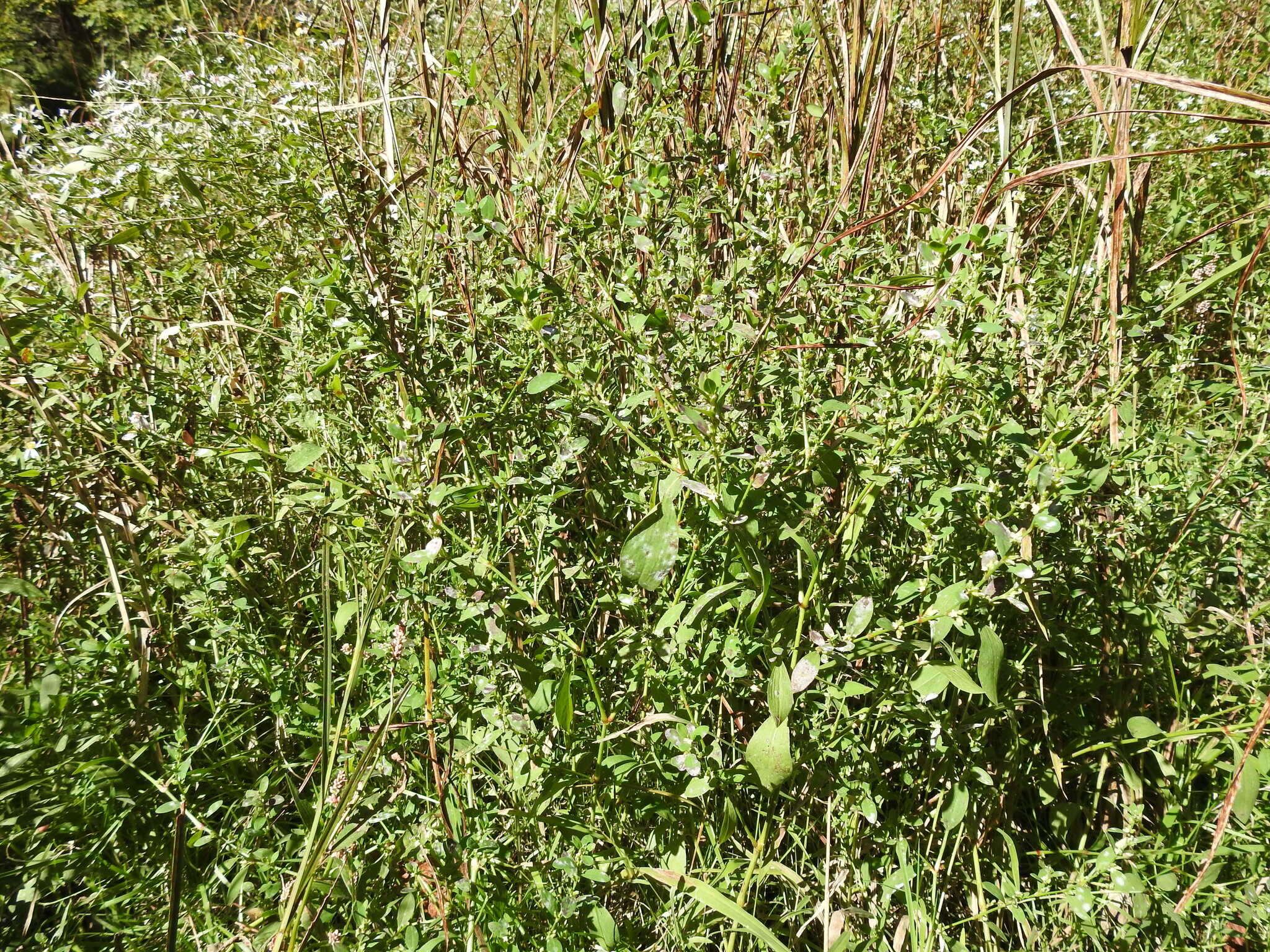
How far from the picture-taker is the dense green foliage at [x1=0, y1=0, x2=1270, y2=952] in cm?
128

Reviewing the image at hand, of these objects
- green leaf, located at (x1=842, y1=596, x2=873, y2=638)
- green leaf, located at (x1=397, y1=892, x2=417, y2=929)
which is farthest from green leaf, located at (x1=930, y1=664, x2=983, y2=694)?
green leaf, located at (x1=397, y1=892, x2=417, y2=929)

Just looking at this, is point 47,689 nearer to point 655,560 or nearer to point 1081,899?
point 655,560

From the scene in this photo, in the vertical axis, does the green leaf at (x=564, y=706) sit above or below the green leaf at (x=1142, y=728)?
above

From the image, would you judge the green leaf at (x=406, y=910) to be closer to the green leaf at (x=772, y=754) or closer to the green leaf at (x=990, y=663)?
the green leaf at (x=772, y=754)

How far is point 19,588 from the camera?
140 centimetres

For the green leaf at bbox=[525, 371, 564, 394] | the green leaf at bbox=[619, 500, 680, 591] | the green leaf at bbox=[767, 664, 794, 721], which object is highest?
the green leaf at bbox=[525, 371, 564, 394]

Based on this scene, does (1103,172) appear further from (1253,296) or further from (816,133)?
(816,133)

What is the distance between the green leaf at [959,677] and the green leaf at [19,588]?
148cm

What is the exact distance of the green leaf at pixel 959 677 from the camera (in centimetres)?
109

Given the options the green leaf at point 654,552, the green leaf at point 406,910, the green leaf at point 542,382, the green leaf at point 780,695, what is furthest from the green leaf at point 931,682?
the green leaf at point 406,910

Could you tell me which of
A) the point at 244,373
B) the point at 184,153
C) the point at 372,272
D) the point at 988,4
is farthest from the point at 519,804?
the point at 988,4

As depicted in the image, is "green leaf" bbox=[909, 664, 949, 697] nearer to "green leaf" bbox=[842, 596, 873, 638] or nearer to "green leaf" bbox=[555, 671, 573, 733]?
"green leaf" bbox=[842, 596, 873, 638]

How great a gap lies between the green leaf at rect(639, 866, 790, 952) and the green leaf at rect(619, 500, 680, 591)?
48cm

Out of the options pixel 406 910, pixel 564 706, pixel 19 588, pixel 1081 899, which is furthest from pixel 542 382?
pixel 1081 899
